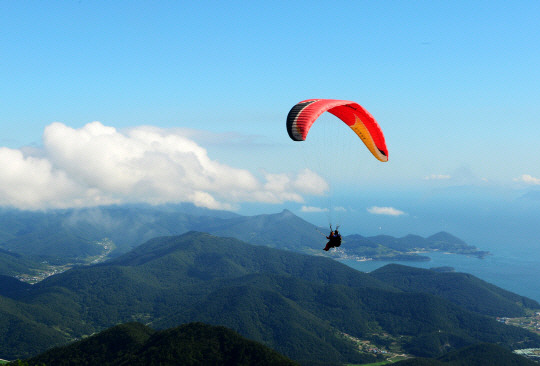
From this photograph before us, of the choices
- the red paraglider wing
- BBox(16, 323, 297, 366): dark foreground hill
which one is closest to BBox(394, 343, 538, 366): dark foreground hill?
BBox(16, 323, 297, 366): dark foreground hill

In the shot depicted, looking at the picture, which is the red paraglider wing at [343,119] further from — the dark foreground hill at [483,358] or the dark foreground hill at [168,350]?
the dark foreground hill at [483,358]

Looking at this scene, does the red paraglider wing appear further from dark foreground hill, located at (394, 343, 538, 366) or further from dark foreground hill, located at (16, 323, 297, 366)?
dark foreground hill, located at (394, 343, 538, 366)

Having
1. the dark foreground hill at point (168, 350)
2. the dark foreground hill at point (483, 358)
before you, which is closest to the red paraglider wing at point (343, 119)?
the dark foreground hill at point (168, 350)

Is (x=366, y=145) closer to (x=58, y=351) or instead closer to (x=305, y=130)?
(x=305, y=130)

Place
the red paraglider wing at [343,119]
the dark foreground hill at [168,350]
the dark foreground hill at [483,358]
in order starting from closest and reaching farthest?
1. the red paraglider wing at [343,119]
2. the dark foreground hill at [168,350]
3. the dark foreground hill at [483,358]

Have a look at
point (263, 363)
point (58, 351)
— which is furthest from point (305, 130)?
point (58, 351)
